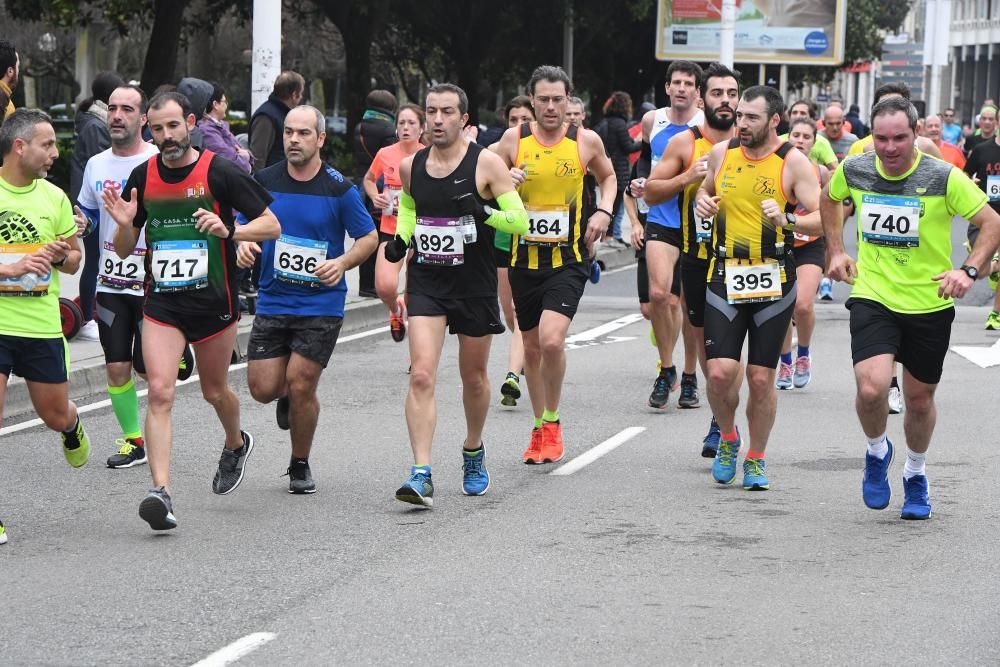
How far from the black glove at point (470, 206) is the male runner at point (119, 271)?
181 cm

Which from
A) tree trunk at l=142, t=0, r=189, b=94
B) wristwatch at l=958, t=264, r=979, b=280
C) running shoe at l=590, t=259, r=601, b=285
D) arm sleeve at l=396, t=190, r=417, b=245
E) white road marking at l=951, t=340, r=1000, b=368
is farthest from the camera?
tree trunk at l=142, t=0, r=189, b=94

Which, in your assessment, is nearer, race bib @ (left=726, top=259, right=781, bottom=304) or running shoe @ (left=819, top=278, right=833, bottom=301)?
race bib @ (left=726, top=259, right=781, bottom=304)

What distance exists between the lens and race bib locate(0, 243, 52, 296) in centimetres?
733

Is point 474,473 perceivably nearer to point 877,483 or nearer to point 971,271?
point 877,483

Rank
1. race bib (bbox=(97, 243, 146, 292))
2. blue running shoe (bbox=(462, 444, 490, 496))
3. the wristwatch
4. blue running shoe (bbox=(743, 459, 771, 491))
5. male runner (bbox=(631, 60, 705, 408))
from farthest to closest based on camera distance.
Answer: male runner (bbox=(631, 60, 705, 408)), race bib (bbox=(97, 243, 146, 292)), blue running shoe (bbox=(743, 459, 771, 491)), blue running shoe (bbox=(462, 444, 490, 496)), the wristwatch

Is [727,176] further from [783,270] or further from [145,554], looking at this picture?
[145,554]

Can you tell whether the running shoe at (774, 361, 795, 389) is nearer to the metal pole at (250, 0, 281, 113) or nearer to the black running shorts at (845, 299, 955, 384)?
the black running shorts at (845, 299, 955, 384)

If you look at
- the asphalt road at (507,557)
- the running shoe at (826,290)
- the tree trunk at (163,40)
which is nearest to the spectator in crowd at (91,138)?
the asphalt road at (507,557)

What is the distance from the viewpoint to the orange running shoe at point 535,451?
9.23m

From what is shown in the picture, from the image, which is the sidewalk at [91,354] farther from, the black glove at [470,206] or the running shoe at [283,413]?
the black glove at [470,206]

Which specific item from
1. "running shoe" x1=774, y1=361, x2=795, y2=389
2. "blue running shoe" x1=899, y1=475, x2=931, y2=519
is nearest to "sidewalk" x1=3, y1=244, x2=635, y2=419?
"running shoe" x1=774, y1=361, x2=795, y2=389

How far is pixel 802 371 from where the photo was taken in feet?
40.2

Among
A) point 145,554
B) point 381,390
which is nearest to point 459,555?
point 145,554

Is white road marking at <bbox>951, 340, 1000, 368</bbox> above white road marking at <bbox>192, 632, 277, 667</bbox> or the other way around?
the other way around
